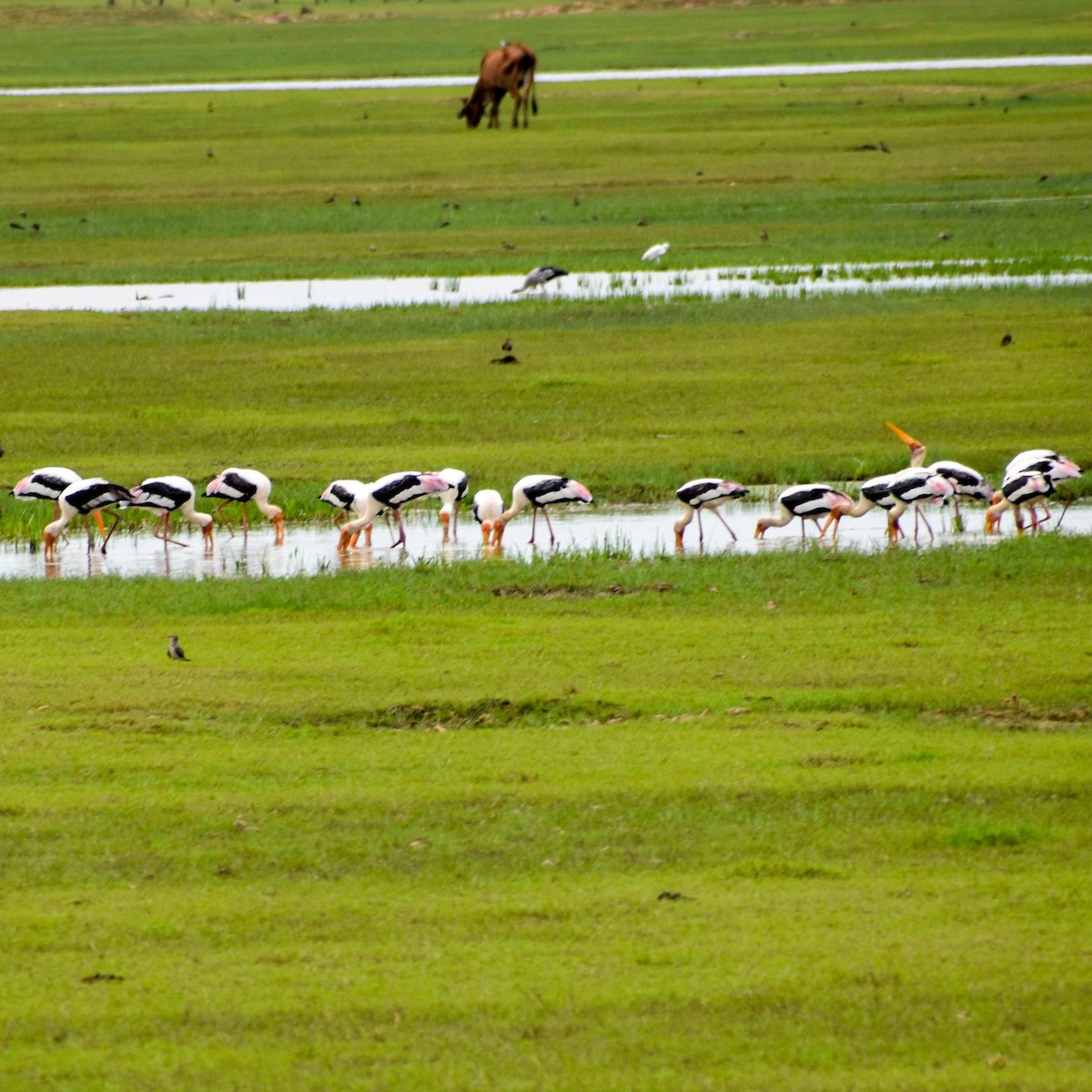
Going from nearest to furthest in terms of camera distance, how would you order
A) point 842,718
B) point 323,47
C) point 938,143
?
point 842,718 → point 938,143 → point 323,47

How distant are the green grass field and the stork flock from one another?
0.85 m

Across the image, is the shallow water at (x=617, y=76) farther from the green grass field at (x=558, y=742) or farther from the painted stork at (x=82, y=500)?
the painted stork at (x=82, y=500)

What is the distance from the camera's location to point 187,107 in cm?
6719

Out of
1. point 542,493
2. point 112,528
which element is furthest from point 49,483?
point 542,493

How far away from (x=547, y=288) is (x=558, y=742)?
852 inches

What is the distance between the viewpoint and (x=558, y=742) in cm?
1048

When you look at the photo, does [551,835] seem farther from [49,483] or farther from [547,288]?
[547,288]

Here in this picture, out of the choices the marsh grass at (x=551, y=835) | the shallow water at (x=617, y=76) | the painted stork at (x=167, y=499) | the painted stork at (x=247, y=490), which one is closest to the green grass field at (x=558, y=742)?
the marsh grass at (x=551, y=835)

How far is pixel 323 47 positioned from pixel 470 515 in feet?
269

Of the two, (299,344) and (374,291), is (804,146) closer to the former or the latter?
(374,291)

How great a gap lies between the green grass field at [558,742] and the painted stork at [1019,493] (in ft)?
3.01

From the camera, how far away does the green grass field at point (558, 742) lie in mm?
7047

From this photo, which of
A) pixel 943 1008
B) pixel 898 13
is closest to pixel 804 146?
pixel 943 1008

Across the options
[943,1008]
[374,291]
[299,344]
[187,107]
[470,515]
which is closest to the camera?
[943,1008]
